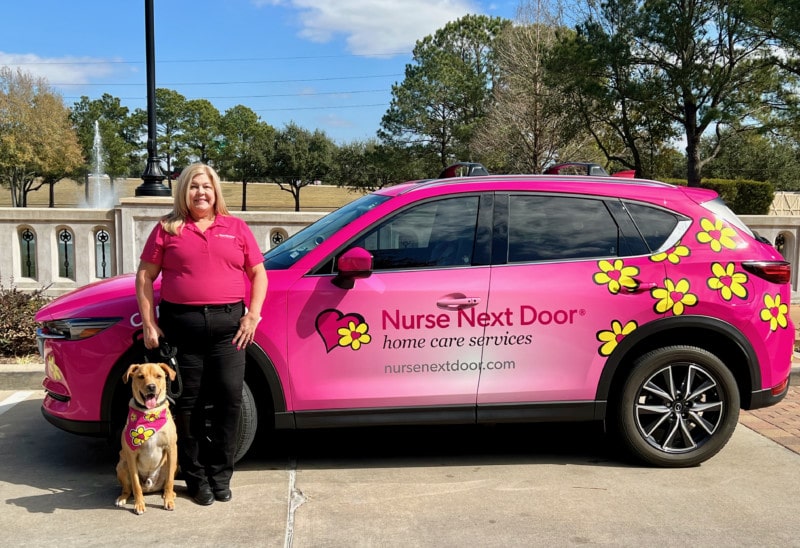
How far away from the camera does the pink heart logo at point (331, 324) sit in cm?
404

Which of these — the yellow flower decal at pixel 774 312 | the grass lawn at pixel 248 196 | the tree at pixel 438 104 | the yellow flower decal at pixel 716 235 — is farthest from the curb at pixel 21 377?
the grass lawn at pixel 248 196

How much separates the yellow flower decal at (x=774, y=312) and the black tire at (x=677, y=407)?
16.2 inches

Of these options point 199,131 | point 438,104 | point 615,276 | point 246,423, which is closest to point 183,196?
point 246,423

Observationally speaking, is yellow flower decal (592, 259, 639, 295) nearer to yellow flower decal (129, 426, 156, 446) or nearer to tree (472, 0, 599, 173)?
yellow flower decal (129, 426, 156, 446)

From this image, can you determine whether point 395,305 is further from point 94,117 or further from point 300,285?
point 94,117

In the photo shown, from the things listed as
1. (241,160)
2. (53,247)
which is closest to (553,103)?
(53,247)

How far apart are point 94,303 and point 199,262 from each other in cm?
92

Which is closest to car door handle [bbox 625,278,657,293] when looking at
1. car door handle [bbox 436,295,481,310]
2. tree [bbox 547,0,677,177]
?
car door handle [bbox 436,295,481,310]

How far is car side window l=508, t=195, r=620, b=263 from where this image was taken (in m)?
4.28

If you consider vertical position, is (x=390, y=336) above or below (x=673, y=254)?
below

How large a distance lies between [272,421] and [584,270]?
213cm

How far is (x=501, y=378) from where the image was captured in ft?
13.7

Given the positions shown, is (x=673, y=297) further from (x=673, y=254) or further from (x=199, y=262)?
(x=199, y=262)

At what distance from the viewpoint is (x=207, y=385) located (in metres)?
3.80
